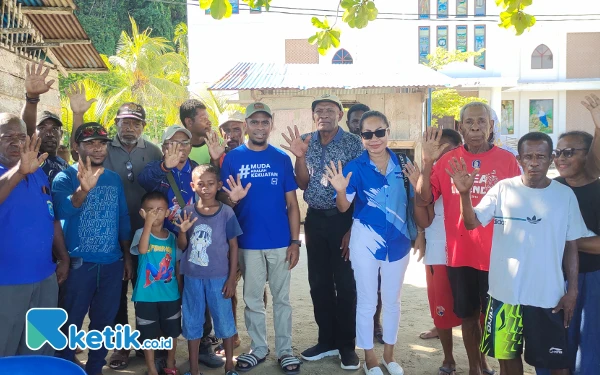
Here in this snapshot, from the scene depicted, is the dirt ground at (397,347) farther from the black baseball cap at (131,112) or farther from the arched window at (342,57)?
the arched window at (342,57)

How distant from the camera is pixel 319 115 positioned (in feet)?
14.1

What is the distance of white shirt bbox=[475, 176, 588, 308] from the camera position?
3.05m

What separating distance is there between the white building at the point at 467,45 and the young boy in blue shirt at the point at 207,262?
1738 cm

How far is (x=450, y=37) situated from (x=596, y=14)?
25.7 ft

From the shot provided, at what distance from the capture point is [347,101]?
12234mm

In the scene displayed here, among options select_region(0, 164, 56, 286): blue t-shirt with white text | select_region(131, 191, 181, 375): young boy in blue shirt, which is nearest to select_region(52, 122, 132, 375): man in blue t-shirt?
select_region(131, 191, 181, 375): young boy in blue shirt

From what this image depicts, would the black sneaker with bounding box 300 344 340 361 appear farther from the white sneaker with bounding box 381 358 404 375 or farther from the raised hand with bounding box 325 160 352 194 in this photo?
the raised hand with bounding box 325 160 352 194

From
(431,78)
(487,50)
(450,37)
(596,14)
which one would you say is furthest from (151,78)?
(596,14)

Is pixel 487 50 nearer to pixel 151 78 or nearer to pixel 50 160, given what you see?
pixel 151 78

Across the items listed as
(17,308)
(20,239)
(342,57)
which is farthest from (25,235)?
(342,57)

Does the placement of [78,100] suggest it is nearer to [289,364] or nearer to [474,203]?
[289,364]

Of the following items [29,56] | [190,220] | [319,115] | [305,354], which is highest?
[29,56]

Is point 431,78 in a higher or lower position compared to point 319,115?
higher

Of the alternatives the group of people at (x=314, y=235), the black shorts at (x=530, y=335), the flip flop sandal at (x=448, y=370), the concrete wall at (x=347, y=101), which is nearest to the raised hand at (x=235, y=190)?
the group of people at (x=314, y=235)
